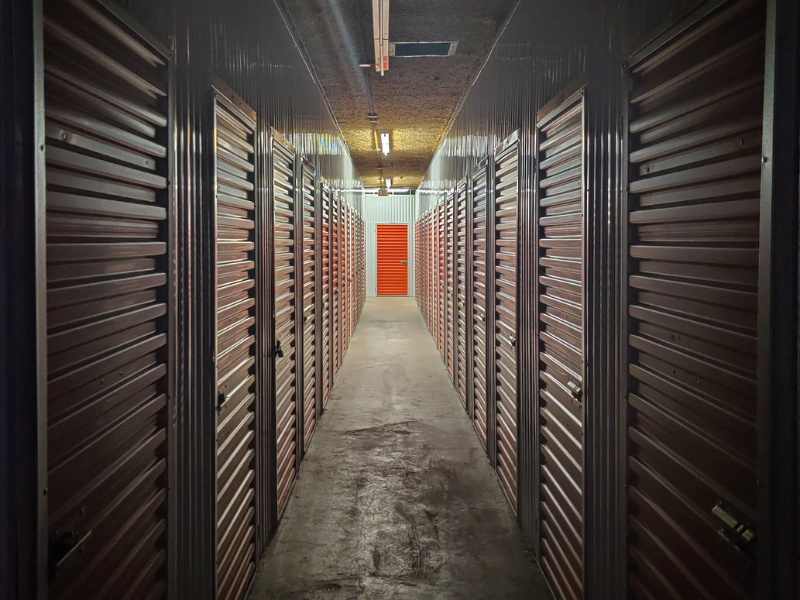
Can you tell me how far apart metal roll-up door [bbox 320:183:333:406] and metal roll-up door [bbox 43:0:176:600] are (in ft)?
14.1

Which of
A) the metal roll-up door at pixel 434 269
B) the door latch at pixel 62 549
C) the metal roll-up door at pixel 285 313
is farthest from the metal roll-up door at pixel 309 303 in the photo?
the metal roll-up door at pixel 434 269

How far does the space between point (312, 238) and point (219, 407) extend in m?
3.19

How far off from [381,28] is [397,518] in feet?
10.9

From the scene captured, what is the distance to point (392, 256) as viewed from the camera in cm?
1934

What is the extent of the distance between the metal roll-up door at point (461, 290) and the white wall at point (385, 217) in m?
12.4

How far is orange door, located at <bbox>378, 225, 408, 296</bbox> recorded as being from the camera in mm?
19281

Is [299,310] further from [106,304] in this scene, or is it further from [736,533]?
[736,533]

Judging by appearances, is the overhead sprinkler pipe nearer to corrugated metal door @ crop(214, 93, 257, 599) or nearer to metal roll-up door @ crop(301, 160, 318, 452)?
metal roll-up door @ crop(301, 160, 318, 452)

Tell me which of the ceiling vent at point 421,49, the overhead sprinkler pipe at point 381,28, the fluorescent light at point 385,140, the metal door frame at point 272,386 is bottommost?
the metal door frame at point 272,386

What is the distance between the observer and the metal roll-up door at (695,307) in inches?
55.1

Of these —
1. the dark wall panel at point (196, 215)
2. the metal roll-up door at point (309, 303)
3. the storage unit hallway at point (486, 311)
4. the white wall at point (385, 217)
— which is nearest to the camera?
the storage unit hallway at point (486, 311)

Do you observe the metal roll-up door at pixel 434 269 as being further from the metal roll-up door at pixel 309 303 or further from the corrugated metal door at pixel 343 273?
the metal roll-up door at pixel 309 303

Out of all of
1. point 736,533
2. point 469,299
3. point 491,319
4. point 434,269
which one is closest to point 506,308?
point 491,319

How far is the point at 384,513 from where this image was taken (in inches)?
152
